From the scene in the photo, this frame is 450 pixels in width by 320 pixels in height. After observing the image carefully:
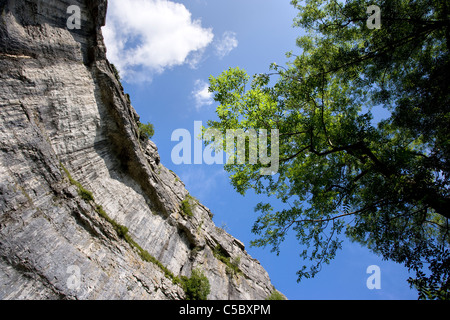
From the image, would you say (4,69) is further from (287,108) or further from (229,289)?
(229,289)

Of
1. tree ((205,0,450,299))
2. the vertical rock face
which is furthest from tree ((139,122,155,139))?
tree ((205,0,450,299))

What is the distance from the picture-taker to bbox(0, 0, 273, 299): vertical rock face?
8.34 meters

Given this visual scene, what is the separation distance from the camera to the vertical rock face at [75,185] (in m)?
8.34

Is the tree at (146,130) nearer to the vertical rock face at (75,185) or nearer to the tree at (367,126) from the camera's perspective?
the vertical rock face at (75,185)

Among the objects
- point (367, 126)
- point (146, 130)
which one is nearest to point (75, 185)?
point (146, 130)

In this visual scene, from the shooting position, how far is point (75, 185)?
1120 centimetres

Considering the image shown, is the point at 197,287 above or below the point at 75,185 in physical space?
below

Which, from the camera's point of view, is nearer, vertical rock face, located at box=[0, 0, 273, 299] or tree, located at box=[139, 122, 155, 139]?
vertical rock face, located at box=[0, 0, 273, 299]

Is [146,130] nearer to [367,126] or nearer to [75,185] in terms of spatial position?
[75,185]

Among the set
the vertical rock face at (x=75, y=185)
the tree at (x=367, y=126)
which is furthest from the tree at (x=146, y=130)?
the tree at (x=367, y=126)

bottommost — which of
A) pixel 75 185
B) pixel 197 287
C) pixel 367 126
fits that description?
pixel 197 287

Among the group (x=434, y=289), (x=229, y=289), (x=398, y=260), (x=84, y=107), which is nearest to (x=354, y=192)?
(x=398, y=260)

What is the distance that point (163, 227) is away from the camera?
1544 cm

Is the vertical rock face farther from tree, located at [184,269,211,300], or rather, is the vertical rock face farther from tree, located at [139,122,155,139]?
tree, located at [139,122,155,139]
